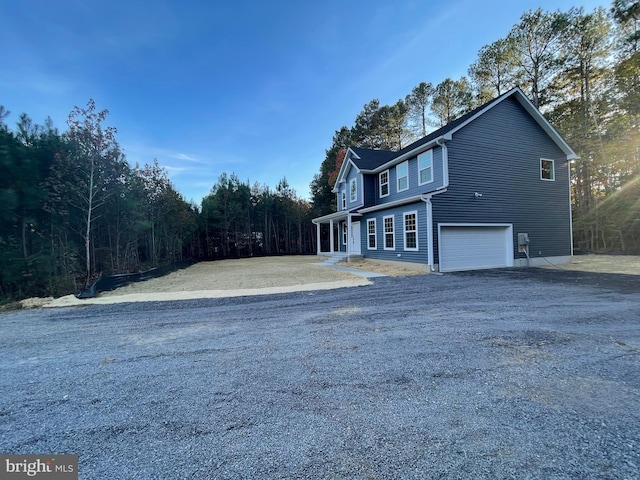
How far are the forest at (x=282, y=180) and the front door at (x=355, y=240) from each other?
10.0m

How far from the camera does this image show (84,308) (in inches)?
223

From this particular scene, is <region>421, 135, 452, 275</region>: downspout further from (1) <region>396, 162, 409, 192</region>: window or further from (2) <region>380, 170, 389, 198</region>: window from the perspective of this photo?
(2) <region>380, 170, 389, 198</region>: window

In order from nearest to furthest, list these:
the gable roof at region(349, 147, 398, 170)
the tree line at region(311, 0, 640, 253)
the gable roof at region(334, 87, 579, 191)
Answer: the gable roof at region(334, 87, 579, 191)
the tree line at region(311, 0, 640, 253)
the gable roof at region(349, 147, 398, 170)

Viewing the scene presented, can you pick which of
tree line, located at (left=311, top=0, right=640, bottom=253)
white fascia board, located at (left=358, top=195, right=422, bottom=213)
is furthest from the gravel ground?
tree line, located at (left=311, top=0, right=640, bottom=253)

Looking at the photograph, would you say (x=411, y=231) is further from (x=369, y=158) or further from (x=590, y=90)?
(x=590, y=90)

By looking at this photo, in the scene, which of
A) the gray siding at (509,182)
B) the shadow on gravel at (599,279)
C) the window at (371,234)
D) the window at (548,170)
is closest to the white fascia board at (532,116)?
the gray siding at (509,182)

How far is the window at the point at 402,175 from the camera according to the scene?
12.3 metres

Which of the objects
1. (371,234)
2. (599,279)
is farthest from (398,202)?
(599,279)

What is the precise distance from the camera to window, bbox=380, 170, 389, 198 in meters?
13.9

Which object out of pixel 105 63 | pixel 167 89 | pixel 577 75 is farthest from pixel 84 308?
pixel 577 75

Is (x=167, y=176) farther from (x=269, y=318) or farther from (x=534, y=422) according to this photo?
(x=534, y=422)

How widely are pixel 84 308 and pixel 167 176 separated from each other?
36.4ft

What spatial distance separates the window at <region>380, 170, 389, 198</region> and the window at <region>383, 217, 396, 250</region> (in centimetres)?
237

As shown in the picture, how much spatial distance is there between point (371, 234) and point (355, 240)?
168cm
